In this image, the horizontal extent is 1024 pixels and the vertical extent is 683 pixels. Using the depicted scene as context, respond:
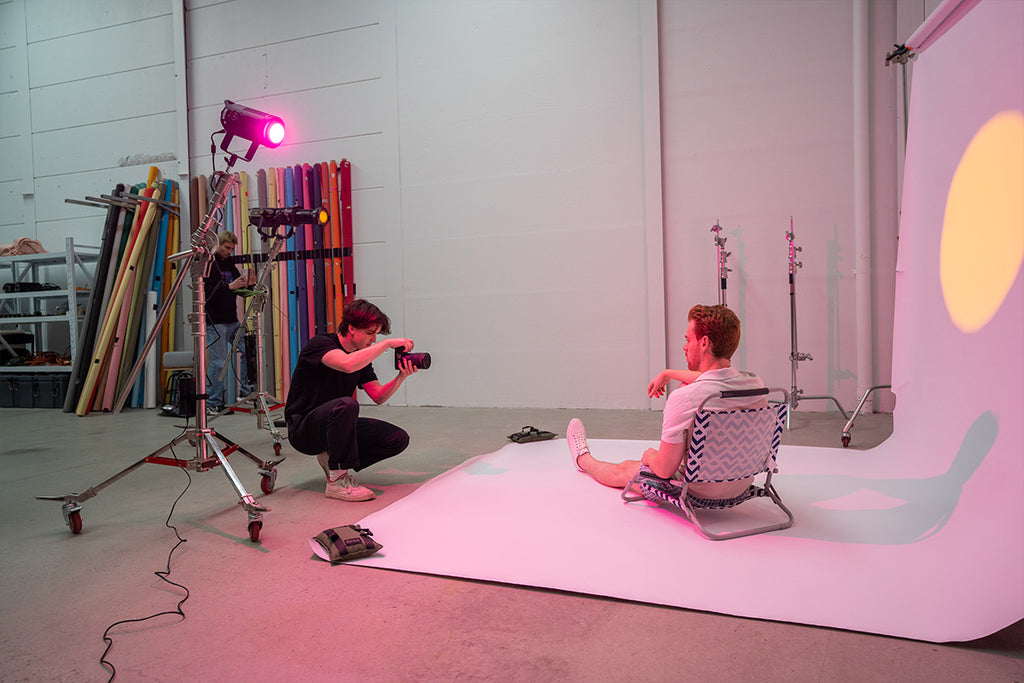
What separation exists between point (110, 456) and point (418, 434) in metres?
1.85

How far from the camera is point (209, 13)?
21.8 ft

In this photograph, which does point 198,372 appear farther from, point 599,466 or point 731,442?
point 731,442

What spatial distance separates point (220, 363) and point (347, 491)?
3.68 metres

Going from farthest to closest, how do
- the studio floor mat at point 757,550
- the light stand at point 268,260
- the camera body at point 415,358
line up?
1. the light stand at point 268,260
2. the camera body at point 415,358
3. the studio floor mat at point 757,550

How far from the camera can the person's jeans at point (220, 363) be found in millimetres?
5578

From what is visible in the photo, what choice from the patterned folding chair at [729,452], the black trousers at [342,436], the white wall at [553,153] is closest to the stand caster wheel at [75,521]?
the black trousers at [342,436]

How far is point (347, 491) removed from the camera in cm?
279

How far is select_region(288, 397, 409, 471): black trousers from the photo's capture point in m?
2.77

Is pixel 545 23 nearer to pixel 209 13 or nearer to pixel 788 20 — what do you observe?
pixel 788 20

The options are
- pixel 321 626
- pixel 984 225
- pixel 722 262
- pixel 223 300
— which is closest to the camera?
pixel 321 626

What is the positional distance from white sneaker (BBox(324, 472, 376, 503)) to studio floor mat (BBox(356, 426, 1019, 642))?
0.64 feet

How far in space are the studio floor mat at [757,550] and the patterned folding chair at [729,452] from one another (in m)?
0.09

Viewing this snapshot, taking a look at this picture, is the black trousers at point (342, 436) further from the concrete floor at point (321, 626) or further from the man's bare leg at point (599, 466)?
the man's bare leg at point (599, 466)

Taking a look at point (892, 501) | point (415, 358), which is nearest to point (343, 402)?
point (415, 358)
